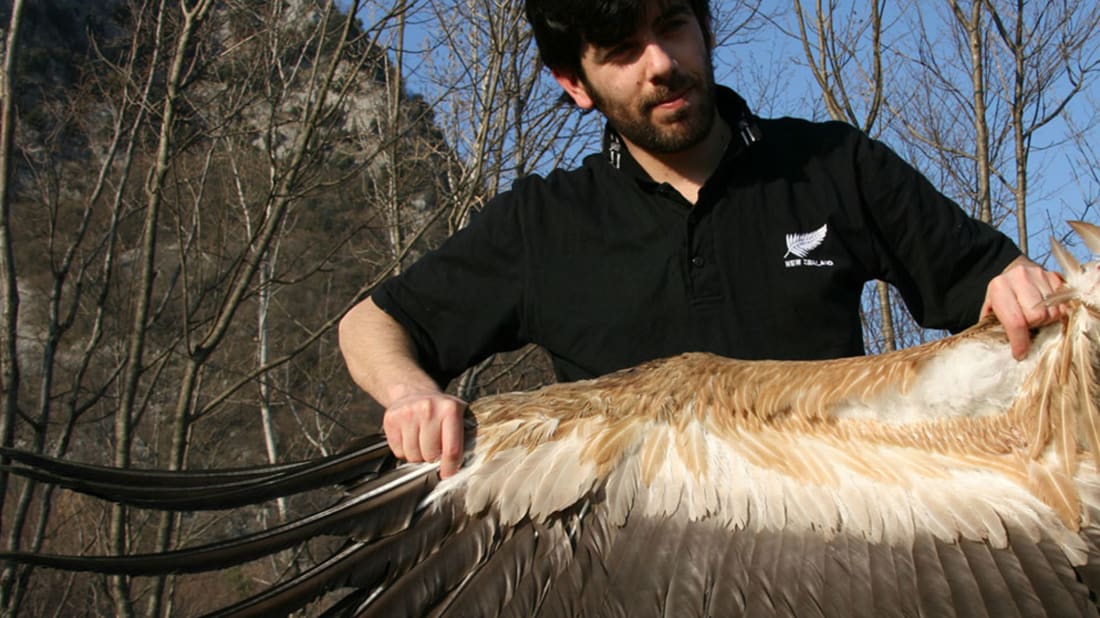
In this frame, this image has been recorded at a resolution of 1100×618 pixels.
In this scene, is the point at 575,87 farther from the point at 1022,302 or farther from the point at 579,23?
the point at 1022,302

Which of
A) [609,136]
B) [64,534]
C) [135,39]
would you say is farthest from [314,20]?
[64,534]

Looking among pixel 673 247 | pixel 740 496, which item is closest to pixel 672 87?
pixel 673 247

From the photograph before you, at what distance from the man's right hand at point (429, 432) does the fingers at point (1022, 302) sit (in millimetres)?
1397

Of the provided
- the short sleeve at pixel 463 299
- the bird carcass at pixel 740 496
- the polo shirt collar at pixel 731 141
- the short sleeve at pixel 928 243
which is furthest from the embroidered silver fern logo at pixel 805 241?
the short sleeve at pixel 463 299

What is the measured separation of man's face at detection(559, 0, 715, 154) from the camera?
3061mm

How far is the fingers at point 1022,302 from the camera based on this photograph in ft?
7.08

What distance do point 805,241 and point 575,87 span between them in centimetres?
Answer: 115

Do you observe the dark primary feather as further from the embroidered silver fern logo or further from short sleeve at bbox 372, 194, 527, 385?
the embroidered silver fern logo

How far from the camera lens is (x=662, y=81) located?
3055mm

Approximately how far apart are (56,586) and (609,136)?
644 inches

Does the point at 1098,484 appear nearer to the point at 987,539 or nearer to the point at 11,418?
the point at 987,539

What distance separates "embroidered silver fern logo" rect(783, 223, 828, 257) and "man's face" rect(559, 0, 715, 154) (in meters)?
0.48

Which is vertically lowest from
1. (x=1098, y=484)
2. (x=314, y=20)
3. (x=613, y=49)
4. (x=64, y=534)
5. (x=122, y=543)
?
(x=64, y=534)

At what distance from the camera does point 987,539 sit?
218 cm
